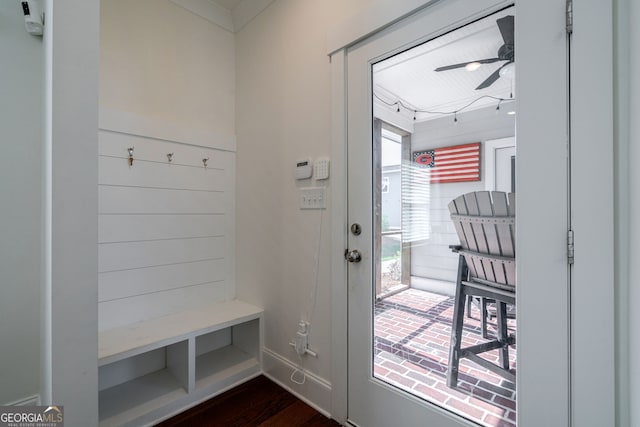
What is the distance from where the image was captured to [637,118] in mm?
729

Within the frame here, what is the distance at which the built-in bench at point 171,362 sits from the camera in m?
1.56

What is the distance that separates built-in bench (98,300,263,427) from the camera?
1.56 metres

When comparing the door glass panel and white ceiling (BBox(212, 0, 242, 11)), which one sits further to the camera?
white ceiling (BBox(212, 0, 242, 11))

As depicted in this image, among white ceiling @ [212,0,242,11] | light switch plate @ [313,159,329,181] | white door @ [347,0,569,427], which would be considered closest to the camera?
white door @ [347,0,569,427]

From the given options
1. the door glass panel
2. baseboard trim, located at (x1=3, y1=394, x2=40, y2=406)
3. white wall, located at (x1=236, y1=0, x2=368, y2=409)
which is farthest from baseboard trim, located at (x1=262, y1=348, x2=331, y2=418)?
baseboard trim, located at (x1=3, y1=394, x2=40, y2=406)

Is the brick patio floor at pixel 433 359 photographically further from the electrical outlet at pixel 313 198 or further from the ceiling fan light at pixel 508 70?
the ceiling fan light at pixel 508 70

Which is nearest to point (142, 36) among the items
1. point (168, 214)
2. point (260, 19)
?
point (260, 19)

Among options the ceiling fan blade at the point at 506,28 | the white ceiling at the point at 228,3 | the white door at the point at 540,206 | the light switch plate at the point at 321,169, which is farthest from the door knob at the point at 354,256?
the white ceiling at the point at 228,3

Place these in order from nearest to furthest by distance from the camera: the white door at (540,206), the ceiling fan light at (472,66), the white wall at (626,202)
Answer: the white wall at (626,202) → the white door at (540,206) → the ceiling fan light at (472,66)

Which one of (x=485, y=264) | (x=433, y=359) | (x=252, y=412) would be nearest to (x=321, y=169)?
(x=485, y=264)

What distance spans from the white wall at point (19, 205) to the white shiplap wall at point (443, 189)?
2.07 metres

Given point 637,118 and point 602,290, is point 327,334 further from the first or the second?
point 637,118

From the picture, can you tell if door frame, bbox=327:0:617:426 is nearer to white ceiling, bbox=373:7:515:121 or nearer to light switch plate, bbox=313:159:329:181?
white ceiling, bbox=373:7:515:121

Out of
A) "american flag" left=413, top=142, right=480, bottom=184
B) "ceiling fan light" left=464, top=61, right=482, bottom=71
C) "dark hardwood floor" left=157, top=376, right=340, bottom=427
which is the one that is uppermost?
"ceiling fan light" left=464, top=61, right=482, bottom=71
